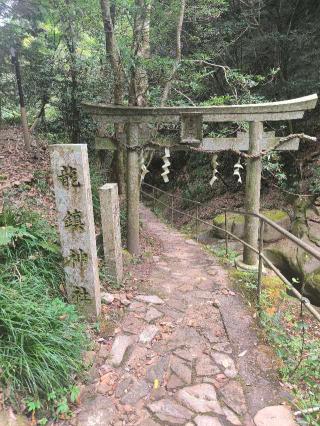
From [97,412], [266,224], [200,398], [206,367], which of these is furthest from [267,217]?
[97,412]

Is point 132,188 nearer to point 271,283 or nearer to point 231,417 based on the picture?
point 271,283

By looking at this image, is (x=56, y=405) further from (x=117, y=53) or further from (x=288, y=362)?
(x=117, y=53)

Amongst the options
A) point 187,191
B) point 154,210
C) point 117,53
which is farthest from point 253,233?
point 154,210

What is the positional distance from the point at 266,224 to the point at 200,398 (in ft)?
21.2

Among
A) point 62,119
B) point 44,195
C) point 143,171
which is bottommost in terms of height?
point 44,195

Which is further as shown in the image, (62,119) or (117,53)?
(62,119)

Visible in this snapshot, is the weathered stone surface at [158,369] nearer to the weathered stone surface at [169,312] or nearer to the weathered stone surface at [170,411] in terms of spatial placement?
the weathered stone surface at [170,411]

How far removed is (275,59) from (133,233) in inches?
280

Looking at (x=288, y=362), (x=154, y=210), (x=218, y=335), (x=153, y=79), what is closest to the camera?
(x=288, y=362)

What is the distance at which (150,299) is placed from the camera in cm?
482

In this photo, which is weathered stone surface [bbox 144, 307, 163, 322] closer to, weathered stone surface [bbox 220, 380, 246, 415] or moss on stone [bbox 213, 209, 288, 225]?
weathered stone surface [bbox 220, 380, 246, 415]

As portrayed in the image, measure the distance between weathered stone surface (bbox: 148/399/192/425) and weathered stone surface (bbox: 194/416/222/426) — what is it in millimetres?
77

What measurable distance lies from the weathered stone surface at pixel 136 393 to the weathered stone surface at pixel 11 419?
85 centimetres

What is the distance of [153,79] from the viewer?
8273 millimetres
